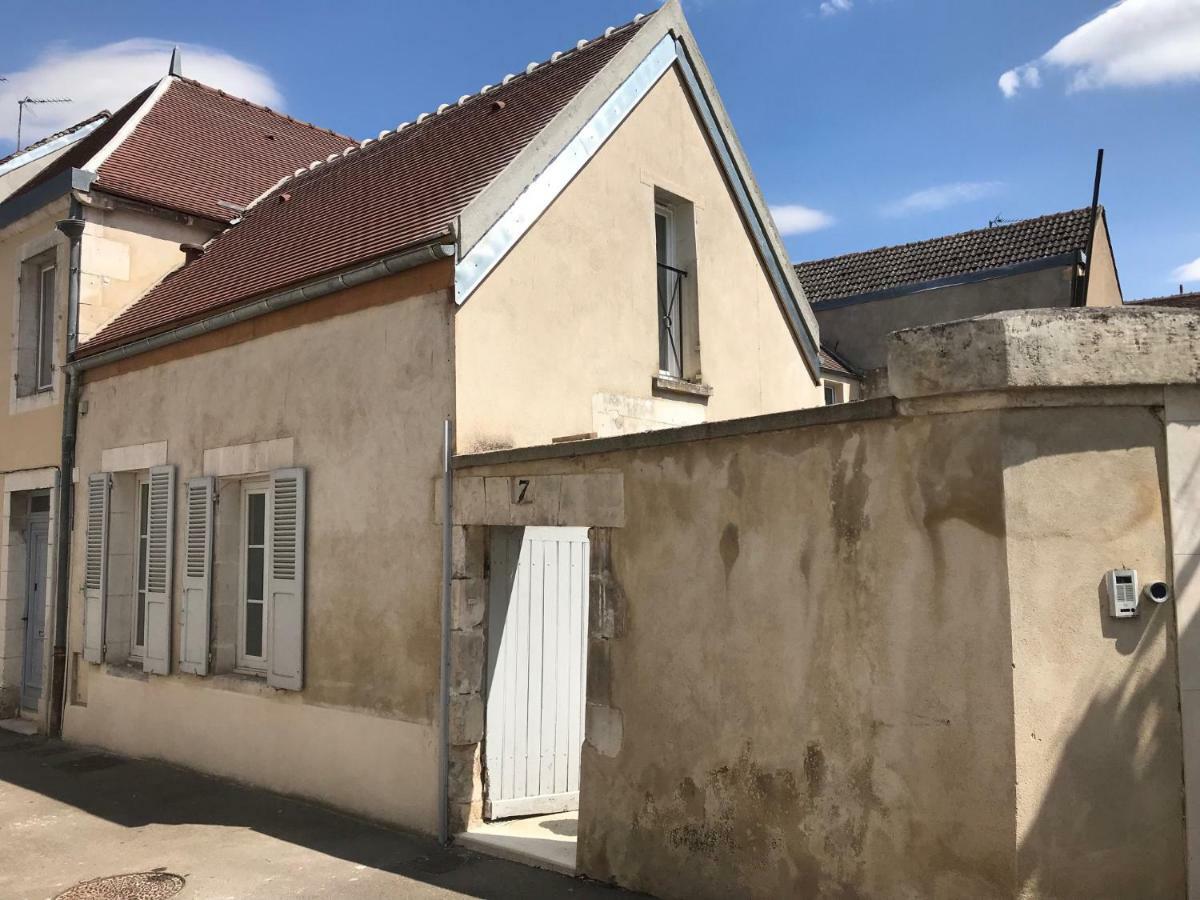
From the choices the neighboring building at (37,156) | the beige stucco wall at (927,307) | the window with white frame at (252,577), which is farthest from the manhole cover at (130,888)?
the beige stucco wall at (927,307)

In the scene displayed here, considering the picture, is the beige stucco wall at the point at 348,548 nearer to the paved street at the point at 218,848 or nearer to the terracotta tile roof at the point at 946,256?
the paved street at the point at 218,848

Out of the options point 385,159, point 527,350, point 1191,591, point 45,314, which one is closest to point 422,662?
point 527,350

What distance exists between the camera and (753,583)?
4.51 m

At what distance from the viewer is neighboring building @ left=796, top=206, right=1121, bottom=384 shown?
51.9ft

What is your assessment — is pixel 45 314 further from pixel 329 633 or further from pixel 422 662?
pixel 422 662

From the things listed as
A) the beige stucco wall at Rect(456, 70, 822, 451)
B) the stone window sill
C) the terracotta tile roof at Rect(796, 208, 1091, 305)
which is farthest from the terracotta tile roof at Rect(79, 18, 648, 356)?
the terracotta tile roof at Rect(796, 208, 1091, 305)

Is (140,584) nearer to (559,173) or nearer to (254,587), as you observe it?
(254,587)

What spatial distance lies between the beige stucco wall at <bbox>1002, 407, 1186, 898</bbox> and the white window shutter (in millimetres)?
4899

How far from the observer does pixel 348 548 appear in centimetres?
671

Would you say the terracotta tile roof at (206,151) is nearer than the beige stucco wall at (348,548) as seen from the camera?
No

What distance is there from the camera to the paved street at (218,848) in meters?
5.21

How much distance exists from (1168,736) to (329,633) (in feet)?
16.4

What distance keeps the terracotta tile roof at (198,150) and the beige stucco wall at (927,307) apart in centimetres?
918

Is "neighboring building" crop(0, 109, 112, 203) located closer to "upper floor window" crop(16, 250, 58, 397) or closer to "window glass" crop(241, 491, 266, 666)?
"upper floor window" crop(16, 250, 58, 397)
